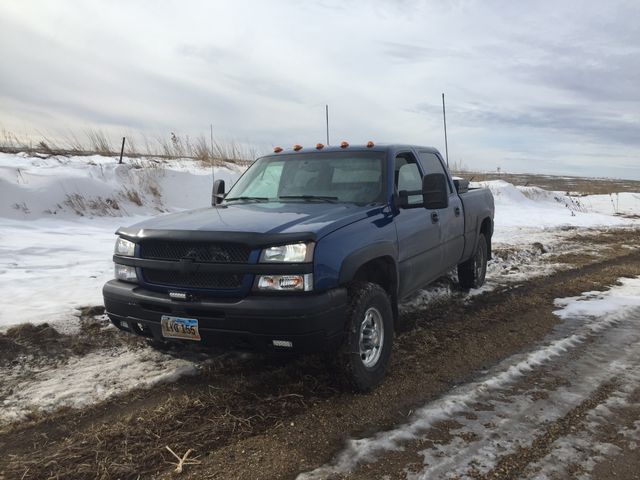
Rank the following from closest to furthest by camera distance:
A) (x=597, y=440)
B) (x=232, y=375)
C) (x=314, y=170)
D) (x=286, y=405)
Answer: (x=597, y=440), (x=286, y=405), (x=232, y=375), (x=314, y=170)

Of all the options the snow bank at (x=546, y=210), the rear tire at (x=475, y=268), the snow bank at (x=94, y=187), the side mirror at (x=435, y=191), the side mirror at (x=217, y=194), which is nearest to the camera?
the side mirror at (x=435, y=191)

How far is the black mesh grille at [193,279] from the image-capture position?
3.29 meters

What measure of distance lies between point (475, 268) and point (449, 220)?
1.55 m

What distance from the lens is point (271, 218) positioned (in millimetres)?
3615

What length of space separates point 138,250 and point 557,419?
3039 millimetres

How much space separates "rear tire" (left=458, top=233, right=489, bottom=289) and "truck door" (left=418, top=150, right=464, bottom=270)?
75 centimetres

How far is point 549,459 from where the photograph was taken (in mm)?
2752

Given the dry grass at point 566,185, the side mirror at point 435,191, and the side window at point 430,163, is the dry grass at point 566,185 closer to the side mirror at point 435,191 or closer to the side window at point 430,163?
the side window at point 430,163

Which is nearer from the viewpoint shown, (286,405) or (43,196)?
(286,405)

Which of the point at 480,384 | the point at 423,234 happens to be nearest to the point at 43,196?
the point at 423,234

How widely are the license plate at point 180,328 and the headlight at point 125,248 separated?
2.00 feet

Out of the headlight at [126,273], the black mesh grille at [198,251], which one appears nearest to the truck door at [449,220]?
the black mesh grille at [198,251]

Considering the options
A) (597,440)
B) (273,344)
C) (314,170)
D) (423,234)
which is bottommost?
(597,440)

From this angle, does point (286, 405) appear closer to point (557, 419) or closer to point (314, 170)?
point (557, 419)
